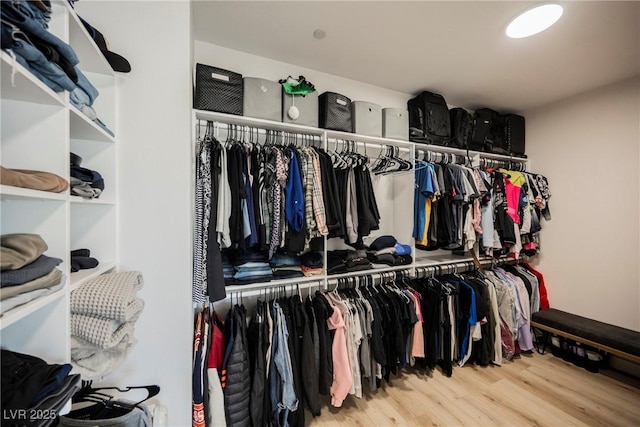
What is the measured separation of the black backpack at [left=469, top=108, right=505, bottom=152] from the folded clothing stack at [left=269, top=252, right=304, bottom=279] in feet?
7.23

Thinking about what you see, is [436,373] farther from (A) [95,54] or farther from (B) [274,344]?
(A) [95,54]

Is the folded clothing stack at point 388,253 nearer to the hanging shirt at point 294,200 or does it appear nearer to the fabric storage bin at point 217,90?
the hanging shirt at point 294,200

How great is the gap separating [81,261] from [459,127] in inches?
117

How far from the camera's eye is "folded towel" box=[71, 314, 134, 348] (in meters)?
0.80

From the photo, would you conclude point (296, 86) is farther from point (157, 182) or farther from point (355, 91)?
point (157, 182)

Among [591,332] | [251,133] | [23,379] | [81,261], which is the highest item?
[251,133]

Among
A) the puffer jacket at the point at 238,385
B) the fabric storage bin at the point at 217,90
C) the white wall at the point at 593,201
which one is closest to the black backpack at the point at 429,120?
the white wall at the point at 593,201

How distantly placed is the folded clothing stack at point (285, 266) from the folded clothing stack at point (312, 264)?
0.13 feet

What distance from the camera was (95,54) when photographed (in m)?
0.99

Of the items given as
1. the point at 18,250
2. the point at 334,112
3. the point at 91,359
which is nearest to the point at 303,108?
the point at 334,112

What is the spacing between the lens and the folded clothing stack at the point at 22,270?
0.55m

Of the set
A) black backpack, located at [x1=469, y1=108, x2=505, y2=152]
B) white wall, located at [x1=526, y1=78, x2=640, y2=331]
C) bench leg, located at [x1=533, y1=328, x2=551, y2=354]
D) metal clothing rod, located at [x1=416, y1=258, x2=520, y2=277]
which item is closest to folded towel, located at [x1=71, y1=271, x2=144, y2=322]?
metal clothing rod, located at [x1=416, y1=258, x2=520, y2=277]

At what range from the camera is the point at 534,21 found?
1508mm

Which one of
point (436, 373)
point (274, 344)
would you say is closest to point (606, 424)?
point (436, 373)
